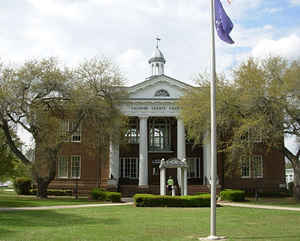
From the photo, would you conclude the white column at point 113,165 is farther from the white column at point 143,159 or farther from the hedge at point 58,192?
the hedge at point 58,192

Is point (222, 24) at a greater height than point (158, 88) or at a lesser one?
lesser

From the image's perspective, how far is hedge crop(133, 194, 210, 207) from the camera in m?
23.7

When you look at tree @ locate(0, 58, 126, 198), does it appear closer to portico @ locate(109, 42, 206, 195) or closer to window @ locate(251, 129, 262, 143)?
portico @ locate(109, 42, 206, 195)

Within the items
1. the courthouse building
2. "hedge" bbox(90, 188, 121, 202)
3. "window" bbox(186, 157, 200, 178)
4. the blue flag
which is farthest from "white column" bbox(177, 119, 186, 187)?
the blue flag

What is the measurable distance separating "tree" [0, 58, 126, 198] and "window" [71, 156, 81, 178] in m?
8.59

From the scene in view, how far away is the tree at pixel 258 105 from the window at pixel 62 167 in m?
16.0

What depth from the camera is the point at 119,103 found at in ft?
98.6

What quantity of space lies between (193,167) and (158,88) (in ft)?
32.3

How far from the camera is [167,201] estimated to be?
2392 centimetres

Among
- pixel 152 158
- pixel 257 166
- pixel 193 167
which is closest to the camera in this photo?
pixel 257 166

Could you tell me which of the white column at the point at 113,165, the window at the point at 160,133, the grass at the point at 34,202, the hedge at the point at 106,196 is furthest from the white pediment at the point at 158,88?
the grass at the point at 34,202

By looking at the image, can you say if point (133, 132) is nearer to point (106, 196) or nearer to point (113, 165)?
point (113, 165)

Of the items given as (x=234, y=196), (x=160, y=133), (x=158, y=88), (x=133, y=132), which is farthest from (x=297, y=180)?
(x=133, y=132)

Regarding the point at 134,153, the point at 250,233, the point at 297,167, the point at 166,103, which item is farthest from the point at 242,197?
the point at 250,233
